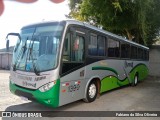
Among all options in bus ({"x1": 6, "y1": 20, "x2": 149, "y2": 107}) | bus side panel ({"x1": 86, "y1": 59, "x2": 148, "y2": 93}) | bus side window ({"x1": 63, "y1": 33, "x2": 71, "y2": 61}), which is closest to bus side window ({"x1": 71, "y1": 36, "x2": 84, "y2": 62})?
bus ({"x1": 6, "y1": 20, "x2": 149, "y2": 107})

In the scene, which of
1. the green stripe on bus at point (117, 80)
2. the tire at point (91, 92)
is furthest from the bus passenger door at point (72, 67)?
the green stripe on bus at point (117, 80)

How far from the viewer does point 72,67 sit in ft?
20.6

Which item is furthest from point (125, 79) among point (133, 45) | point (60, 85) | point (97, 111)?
point (60, 85)

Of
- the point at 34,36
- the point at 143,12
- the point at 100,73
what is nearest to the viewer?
the point at 34,36

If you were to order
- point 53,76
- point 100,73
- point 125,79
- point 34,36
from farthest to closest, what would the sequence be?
1. point 125,79
2. point 100,73
3. point 34,36
4. point 53,76

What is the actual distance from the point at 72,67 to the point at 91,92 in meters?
1.73

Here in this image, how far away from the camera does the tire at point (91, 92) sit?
7335 millimetres

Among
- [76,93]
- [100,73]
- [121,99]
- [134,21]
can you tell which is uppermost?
[134,21]

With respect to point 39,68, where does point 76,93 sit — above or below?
below

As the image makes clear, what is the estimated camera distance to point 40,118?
222 inches

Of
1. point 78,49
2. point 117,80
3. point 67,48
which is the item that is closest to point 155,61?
point 117,80

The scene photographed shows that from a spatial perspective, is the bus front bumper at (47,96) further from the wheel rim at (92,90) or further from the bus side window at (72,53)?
the wheel rim at (92,90)

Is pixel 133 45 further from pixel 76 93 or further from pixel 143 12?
pixel 76 93

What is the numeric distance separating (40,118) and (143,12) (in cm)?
1084
